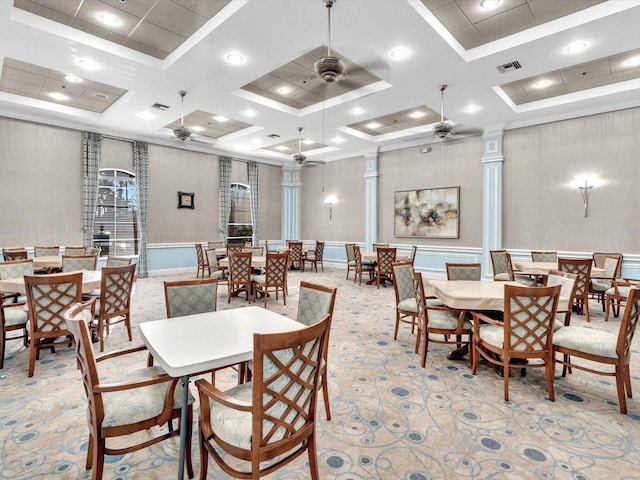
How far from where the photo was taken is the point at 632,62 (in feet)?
16.3

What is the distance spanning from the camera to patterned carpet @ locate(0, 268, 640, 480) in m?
1.90

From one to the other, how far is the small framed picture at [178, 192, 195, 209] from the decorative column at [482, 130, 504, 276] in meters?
7.43

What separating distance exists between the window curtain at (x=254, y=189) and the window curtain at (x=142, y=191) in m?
3.10

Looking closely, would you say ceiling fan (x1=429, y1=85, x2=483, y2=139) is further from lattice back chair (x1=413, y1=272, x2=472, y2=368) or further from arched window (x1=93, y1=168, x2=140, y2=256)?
arched window (x1=93, y1=168, x2=140, y2=256)

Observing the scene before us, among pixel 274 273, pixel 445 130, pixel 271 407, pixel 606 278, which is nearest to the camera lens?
pixel 271 407

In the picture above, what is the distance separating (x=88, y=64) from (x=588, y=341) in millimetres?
6528

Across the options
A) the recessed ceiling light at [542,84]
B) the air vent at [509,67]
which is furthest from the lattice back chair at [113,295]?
the recessed ceiling light at [542,84]

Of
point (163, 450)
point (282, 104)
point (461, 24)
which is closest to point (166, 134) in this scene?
point (282, 104)

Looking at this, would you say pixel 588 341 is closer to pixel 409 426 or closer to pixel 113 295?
pixel 409 426

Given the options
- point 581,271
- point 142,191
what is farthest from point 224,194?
point 581,271

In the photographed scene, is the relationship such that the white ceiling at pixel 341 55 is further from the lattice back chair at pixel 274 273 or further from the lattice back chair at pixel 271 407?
the lattice back chair at pixel 271 407

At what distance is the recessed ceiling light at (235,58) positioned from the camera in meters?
4.46

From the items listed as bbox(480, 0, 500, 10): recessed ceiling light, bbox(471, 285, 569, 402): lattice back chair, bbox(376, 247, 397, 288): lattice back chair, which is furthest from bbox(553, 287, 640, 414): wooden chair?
bbox(376, 247, 397, 288): lattice back chair

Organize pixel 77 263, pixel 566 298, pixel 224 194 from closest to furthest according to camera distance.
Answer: pixel 566 298, pixel 77 263, pixel 224 194
